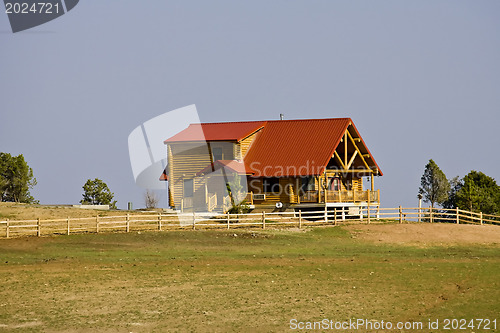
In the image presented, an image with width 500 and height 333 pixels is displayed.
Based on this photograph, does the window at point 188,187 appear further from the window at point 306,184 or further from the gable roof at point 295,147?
the window at point 306,184

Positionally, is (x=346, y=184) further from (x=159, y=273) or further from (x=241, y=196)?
(x=159, y=273)

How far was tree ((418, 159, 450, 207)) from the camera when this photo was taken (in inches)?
3103

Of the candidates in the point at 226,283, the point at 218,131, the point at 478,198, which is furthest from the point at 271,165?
the point at 226,283

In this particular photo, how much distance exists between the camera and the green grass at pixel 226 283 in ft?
75.4

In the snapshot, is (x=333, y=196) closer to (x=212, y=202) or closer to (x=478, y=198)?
(x=212, y=202)

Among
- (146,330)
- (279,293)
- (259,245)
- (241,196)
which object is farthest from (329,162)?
(146,330)

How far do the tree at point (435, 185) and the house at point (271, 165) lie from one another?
18.1m

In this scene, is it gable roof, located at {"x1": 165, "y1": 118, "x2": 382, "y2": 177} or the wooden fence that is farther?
gable roof, located at {"x1": 165, "y1": 118, "x2": 382, "y2": 177}

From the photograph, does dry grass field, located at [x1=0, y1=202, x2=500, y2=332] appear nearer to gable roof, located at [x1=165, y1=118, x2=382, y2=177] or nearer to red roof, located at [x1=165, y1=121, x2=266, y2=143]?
gable roof, located at [x1=165, y1=118, x2=382, y2=177]

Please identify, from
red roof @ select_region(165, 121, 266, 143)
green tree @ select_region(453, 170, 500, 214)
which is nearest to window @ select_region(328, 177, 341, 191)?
red roof @ select_region(165, 121, 266, 143)

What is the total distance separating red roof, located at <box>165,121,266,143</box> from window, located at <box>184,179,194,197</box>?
319cm

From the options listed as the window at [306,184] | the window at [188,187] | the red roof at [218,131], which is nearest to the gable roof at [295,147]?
the window at [306,184]

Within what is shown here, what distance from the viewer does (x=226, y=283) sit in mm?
28500

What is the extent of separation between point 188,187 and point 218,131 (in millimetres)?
5308
